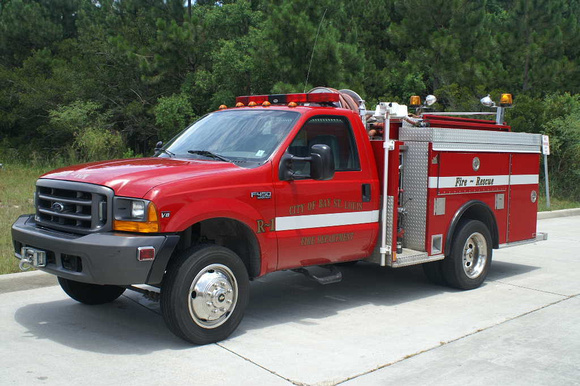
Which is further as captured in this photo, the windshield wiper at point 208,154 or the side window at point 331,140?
the side window at point 331,140

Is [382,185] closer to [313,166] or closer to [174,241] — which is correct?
[313,166]

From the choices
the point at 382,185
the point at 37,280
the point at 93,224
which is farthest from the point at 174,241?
the point at 37,280

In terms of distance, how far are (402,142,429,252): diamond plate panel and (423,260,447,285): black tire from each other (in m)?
0.62

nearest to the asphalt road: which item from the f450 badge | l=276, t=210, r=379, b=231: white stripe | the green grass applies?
the green grass

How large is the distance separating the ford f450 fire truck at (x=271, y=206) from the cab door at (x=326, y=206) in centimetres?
1

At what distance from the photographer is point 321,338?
18.7 ft

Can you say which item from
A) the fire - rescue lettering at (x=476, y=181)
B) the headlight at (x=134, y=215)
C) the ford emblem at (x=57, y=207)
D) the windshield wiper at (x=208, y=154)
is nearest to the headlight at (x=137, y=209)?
the headlight at (x=134, y=215)

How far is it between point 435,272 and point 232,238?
9.74 ft

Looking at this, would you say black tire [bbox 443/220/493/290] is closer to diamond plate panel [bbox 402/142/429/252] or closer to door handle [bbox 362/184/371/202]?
diamond plate panel [bbox 402/142/429/252]

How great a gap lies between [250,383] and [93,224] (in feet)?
5.88

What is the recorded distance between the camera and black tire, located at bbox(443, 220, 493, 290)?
7.46 metres

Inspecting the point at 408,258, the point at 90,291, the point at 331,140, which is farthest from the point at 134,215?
the point at 408,258

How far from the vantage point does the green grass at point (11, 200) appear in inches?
307

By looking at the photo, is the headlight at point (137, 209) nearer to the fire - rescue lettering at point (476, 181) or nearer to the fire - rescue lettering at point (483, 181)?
the fire - rescue lettering at point (476, 181)
